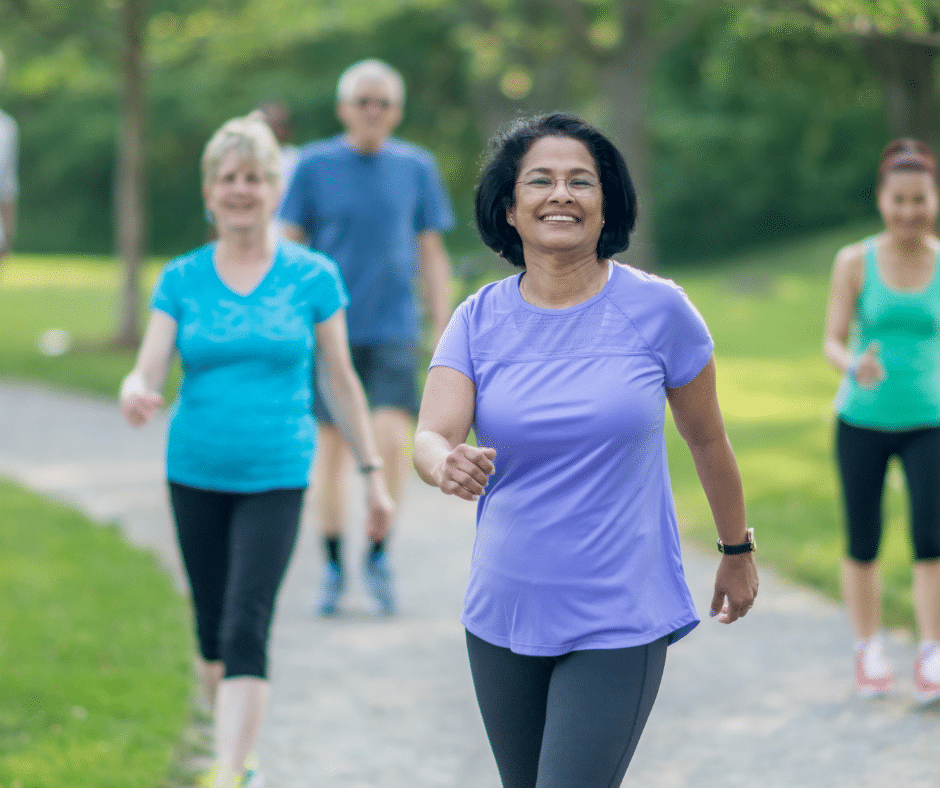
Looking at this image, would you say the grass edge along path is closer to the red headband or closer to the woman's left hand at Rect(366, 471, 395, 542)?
the woman's left hand at Rect(366, 471, 395, 542)

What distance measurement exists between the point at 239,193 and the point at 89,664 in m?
2.26

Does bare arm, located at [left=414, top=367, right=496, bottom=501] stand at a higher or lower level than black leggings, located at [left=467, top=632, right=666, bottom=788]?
higher

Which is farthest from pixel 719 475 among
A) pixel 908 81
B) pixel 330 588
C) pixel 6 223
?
pixel 908 81

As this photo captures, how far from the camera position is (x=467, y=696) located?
16.9 ft

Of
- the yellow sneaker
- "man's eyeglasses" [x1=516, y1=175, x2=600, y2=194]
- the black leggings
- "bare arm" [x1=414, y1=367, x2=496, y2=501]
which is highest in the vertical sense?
"man's eyeglasses" [x1=516, y1=175, x2=600, y2=194]

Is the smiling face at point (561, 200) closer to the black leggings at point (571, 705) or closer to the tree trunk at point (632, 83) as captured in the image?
the black leggings at point (571, 705)

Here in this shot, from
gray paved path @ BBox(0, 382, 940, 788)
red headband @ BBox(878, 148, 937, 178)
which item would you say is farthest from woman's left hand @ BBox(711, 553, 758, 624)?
red headband @ BBox(878, 148, 937, 178)

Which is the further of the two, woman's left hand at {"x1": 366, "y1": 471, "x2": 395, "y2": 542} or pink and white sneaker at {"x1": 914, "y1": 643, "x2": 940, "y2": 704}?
pink and white sneaker at {"x1": 914, "y1": 643, "x2": 940, "y2": 704}

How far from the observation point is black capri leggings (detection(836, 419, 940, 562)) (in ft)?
15.9

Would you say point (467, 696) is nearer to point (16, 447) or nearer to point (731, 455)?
point (731, 455)

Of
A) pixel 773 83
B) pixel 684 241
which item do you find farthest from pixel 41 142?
Result: pixel 773 83

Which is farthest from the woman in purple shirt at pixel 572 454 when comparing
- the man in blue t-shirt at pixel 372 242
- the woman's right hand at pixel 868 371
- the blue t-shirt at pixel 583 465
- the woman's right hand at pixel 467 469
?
the man in blue t-shirt at pixel 372 242

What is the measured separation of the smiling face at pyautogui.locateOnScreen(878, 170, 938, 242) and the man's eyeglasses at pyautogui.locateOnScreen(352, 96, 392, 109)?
227 centimetres

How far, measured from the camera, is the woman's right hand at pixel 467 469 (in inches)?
93.1
